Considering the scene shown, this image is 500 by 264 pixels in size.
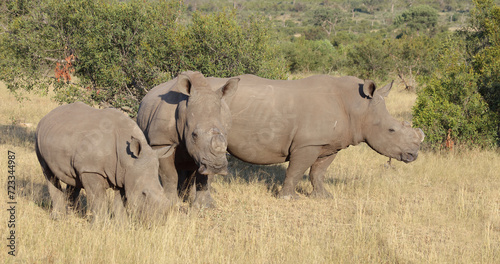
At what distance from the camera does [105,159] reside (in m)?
6.72

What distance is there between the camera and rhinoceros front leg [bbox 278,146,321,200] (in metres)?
8.77

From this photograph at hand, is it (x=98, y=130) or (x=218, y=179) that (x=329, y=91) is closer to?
(x=218, y=179)

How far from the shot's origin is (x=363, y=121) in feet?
29.3

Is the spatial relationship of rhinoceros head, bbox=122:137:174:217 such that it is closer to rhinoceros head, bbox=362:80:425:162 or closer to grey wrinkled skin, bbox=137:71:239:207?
grey wrinkled skin, bbox=137:71:239:207

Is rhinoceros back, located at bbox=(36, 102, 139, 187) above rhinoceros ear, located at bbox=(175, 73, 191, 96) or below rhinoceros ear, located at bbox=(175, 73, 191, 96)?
below

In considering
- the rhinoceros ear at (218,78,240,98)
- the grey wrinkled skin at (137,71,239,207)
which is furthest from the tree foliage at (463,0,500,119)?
the grey wrinkled skin at (137,71,239,207)

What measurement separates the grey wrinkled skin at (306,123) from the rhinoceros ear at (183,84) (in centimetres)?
120

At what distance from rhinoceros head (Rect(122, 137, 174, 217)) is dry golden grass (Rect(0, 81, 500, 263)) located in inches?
11.0

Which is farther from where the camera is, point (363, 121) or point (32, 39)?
point (32, 39)

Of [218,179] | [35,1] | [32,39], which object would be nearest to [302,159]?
[218,179]

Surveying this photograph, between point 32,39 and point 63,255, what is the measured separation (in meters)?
7.53

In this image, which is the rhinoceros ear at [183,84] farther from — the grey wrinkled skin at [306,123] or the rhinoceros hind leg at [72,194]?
the rhinoceros hind leg at [72,194]

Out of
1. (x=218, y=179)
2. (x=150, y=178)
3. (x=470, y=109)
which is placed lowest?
(x=218, y=179)

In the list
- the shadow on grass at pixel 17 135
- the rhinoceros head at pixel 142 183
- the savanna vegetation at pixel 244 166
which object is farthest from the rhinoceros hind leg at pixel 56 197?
the shadow on grass at pixel 17 135
